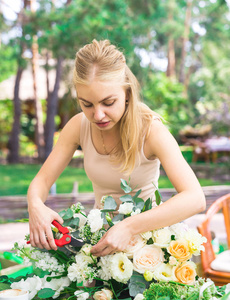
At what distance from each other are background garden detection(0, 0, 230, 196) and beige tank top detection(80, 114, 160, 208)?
293 centimetres

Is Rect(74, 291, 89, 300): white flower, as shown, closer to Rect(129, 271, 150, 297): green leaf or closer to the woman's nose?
Rect(129, 271, 150, 297): green leaf

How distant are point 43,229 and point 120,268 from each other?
9.0 inches

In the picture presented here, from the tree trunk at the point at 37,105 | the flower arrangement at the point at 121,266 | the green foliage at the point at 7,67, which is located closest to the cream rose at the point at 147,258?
the flower arrangement at the point at 121,266

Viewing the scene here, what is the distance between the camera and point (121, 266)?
101 centimetres

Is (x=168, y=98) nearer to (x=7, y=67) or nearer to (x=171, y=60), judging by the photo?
(x=171, y=60)

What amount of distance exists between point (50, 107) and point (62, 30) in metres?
3.76

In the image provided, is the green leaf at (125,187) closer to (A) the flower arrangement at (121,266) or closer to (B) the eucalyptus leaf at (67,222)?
(A) the flower arrangement at (121,266)

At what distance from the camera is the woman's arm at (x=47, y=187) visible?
108 centimetres

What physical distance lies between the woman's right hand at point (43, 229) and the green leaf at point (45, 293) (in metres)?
0.10

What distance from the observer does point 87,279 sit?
1023 millimetres

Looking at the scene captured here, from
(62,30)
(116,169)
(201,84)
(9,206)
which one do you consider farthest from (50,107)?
(116,169)

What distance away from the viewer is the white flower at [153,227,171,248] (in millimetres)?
1018

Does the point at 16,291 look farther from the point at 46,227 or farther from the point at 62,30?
the point at 62,30

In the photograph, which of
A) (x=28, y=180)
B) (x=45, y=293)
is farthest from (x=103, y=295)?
(x=28, y=180)
